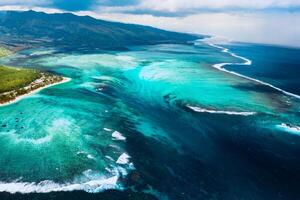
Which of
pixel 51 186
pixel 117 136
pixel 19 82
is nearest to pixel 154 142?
pixel 117 136

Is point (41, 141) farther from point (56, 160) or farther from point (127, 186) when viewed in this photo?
point (127, 186)

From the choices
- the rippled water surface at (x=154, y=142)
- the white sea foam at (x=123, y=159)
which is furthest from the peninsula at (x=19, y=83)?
the white sea foam at (x=123, y=159)

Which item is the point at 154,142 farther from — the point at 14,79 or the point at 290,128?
the point at 14,79

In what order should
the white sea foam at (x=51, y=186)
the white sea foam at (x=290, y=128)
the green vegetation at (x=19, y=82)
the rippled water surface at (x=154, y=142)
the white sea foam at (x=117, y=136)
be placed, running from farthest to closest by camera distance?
the green vegetation at (x=19, y=82), the white sea foam at (x=290, y=128), the white sea foam at (x=117, y=136), the rippled water surface at (x=154, y=142), the white sea foam at (x=51, y=186)

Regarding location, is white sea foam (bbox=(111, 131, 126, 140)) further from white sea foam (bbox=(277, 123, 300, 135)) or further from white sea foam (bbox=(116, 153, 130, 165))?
white sea foam (bbox=(277, 123, 300, 135))

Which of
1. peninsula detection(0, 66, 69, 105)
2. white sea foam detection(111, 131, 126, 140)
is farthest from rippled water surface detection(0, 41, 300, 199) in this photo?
peninsula detection(0, 66, 69, 105)

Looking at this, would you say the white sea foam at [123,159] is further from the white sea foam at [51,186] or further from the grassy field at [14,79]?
the grassy field at [14,79]

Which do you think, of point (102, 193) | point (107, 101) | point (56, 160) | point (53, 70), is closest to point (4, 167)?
point (56, 160)

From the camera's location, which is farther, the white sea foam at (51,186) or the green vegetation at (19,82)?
the green vegetation at (19,82)
